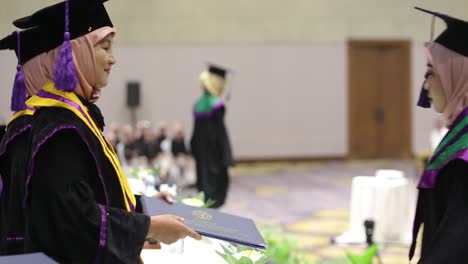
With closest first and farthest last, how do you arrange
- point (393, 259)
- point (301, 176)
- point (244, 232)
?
1. point (244, 232)
2. point (393, 259)
3. point (301, 176)

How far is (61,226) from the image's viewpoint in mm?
2051

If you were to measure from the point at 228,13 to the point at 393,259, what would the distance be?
10.2 meters

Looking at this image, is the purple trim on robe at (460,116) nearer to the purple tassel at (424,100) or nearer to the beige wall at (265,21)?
the purple tassel at (424,100)

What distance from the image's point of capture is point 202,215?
2.62 meters

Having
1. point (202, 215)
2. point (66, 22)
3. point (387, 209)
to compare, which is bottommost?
point (387, 209)

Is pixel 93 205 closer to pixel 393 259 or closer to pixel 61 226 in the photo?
pixel 61 226

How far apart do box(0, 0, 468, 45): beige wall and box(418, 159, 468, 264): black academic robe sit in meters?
12.8

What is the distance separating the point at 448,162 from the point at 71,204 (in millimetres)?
1356

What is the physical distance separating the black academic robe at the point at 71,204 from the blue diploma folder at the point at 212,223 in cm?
29

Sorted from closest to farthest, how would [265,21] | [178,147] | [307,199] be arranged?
[307,199], [178,147], [265,21]

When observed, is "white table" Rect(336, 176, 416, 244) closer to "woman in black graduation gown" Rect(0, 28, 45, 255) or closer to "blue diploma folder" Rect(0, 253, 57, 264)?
"woman in black graduation gown" Rect(0, 28, 45, 255)

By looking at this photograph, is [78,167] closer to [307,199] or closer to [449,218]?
[449,218]

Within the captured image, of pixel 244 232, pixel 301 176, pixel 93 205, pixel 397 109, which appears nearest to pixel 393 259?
pixel 244 232

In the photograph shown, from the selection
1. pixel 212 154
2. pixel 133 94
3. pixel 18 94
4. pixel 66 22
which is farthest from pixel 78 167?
pixel 133 94
